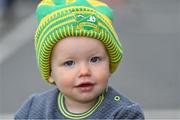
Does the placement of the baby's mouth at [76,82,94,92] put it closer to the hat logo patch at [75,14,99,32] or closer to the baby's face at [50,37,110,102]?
the baby's face at [50,37,110,102]

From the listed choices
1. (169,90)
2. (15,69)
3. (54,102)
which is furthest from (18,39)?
(54,102)

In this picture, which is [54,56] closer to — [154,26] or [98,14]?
[98,14]

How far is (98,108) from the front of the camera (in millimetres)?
3979

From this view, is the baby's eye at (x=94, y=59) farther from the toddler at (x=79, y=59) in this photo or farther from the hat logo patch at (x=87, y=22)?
the hat logo patch at (x=87, y=22)

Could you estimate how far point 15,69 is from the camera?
11.2 m

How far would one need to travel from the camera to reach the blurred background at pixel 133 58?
9234 millimetres

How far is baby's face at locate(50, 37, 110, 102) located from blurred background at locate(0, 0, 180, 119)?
4288 millimetres

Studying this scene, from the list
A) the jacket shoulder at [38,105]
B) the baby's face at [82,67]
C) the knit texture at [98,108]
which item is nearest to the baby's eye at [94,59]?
the baby's face at [82,67]

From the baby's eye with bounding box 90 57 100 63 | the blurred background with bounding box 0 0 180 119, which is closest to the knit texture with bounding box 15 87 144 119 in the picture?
the baby's eye with bounding box 90 57 100 63

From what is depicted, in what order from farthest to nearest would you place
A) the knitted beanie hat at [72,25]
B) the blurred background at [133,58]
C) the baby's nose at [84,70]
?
the blurred background at [133,58] → the knitted beanie hat at [72,25] → the baby's nose at [84,70]

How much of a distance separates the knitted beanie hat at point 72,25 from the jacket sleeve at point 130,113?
0.87 feet

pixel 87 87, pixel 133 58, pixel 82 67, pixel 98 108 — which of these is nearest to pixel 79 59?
pixel 82 67

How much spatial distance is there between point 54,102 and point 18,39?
948 centimetres

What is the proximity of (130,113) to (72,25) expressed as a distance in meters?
Result: 0.56
